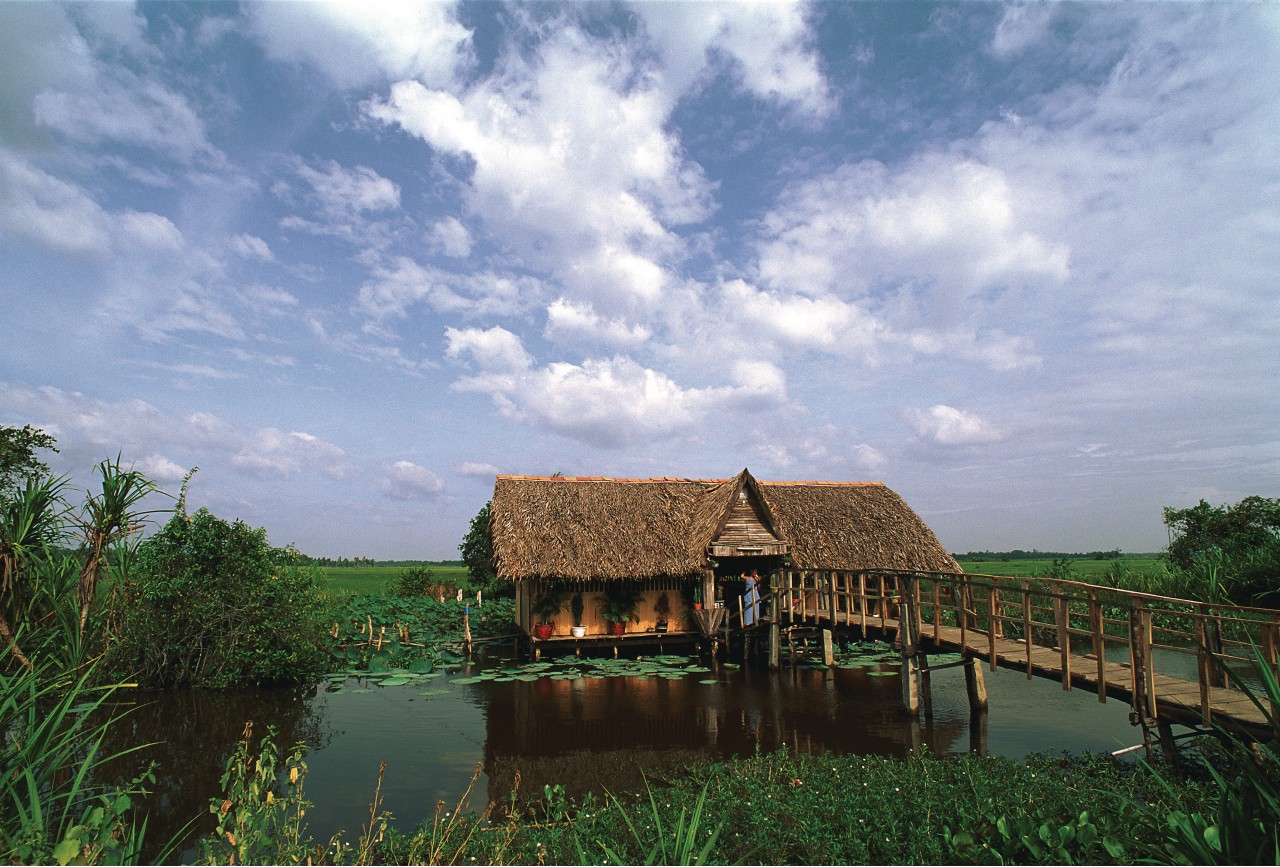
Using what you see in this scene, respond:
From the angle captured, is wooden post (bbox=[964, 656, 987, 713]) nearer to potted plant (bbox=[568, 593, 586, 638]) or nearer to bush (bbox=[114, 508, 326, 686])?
potted plant (bbox=[568, 593, 586, 638])

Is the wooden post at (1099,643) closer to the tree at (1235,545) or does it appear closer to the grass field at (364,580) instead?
the tree at (1235,545)

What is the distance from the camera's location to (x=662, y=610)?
18062mm

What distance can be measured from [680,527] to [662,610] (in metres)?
2.29

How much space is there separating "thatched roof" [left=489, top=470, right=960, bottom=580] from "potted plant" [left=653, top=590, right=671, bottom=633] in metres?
0.72

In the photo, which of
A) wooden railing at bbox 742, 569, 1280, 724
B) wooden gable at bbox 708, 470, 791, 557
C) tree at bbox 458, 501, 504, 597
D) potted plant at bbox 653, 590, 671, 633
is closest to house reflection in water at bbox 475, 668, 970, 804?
wooden railing at bbox 742, 569, 1280, 724

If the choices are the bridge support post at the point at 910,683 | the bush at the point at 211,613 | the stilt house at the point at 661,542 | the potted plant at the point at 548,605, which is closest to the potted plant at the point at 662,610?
the stilt house at the point at 661,542

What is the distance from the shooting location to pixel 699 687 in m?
14.0

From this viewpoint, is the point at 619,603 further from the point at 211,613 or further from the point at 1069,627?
the point at 1069,627

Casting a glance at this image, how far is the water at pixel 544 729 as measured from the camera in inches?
332

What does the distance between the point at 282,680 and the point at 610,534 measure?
8.07 metres

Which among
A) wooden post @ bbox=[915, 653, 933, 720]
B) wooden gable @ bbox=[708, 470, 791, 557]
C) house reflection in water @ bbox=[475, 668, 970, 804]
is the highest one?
wooden gable @ bbox=[708, 470, 791, 557]

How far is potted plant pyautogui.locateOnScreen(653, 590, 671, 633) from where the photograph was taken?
708 inches

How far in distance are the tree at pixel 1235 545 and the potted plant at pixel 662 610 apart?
44.4 feet

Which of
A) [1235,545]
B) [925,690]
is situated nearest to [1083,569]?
[1235,545]
